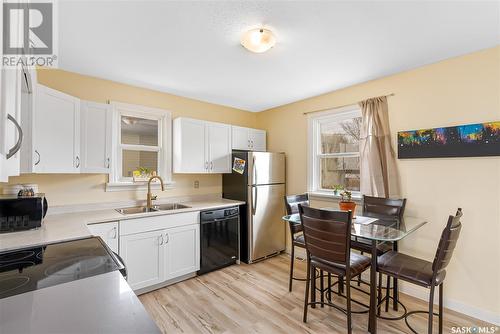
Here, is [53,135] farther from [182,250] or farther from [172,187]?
[182,250]

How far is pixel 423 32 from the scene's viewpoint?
74.7 inches

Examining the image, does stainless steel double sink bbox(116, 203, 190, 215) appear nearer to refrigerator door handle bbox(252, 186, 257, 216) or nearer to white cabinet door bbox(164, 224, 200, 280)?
white cabinet door bbox(164, 224, 200, 280)

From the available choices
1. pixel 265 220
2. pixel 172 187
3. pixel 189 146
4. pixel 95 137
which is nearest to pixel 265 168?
pixel 265 220

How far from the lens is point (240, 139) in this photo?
3855 mm

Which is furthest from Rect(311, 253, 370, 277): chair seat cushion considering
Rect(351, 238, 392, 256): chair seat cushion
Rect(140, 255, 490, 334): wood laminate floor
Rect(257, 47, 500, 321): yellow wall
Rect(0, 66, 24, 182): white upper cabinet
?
Rect(0, 66, 24, 182): white upper cabinet

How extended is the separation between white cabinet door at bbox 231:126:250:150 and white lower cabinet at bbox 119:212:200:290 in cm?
134

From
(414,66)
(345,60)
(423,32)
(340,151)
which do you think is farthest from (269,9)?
(340,151)

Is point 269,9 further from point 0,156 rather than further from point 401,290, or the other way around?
point 401,290

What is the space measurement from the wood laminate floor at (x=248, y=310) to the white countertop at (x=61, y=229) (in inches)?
35.9

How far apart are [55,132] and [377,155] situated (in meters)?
3.36

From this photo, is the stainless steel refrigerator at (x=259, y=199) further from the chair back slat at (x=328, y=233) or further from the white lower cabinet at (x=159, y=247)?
the chair back slat at (x=328, y=233)

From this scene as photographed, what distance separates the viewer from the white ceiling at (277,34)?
63.7 inches

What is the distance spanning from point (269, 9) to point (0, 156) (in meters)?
1.65

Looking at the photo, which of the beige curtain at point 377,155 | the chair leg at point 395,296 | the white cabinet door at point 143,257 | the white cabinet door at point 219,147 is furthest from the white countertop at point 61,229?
the chair leg at point 395,296
